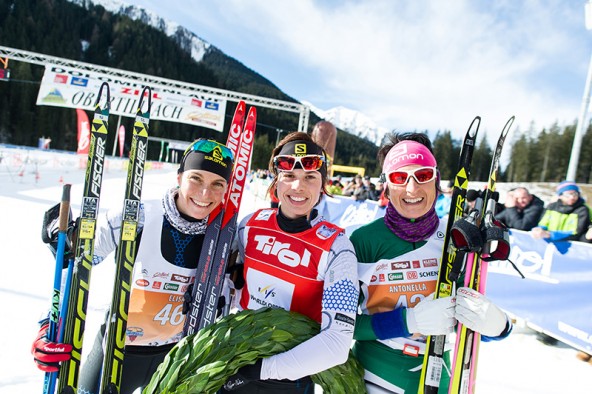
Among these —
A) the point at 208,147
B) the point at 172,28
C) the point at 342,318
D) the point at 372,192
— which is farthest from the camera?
the point at 172,28

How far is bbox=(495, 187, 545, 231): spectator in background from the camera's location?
5.27m

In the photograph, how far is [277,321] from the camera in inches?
59.2

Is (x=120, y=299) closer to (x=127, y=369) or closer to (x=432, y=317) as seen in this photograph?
(x=127, y=369)

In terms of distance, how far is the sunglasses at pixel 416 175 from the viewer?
5.70 ft

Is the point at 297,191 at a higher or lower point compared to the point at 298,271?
→ higher

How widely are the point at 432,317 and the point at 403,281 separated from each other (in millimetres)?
222

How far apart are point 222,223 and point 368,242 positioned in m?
0.80

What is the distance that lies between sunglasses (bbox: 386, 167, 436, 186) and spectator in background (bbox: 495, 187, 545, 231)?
4.29 m

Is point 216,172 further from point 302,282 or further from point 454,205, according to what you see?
point 454,205

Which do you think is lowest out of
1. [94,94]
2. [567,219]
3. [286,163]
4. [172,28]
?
[567,219]

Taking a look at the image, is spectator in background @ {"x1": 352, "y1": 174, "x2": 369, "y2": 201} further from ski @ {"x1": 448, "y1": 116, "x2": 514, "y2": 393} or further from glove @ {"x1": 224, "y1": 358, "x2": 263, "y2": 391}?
glove @ {"x1": 224, "y1": 358, "x2": 263, "y2": 391}

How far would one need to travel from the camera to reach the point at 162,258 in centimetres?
192

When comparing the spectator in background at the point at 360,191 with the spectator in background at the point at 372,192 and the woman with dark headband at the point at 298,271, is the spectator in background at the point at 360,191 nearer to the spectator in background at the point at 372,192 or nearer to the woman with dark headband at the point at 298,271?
the spectator in background at the point at 372,192

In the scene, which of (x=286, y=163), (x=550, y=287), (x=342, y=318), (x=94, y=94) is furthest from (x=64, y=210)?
(x=94, y=94)
